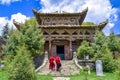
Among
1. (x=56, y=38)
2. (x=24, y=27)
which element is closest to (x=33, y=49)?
(x=24, y=27)

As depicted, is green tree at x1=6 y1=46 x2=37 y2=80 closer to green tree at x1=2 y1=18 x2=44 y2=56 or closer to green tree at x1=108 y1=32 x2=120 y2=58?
green tree at x1=2 y1=18 x2=44 y2=56

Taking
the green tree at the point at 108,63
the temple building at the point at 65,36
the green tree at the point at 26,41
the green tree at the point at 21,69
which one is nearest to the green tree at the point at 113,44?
the temple building at the point at 65,36

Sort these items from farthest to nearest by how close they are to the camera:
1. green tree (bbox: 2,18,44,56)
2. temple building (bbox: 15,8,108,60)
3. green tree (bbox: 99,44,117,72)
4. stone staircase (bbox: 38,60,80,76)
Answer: temple building (bbox: 15,8,108,60)
green tree (bbox: 2,18,44,56)
green tree (bbox: 99,44,117,72)
stone staircase (bbox: 38,60,80,76)

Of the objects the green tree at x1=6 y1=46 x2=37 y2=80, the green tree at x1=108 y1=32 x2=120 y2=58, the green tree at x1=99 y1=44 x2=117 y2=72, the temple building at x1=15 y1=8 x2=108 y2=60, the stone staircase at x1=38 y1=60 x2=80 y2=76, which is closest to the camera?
the green tree at x1=6 y1=46 x2=37 y2=80

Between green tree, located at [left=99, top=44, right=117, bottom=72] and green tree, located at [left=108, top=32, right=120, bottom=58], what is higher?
green tree, located at [left=108, top=32, right=120, bottom=58]

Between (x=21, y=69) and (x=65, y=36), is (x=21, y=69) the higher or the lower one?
the lower one

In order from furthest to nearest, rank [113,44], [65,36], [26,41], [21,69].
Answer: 1. [65,36]
2. [113,44]
3. [26,41]
4. [21,69]

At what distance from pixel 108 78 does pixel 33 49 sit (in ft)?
29.4

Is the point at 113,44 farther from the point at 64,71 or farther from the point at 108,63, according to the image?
the point at 64,71

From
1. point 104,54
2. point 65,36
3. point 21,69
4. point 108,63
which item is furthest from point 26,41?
point 21,69

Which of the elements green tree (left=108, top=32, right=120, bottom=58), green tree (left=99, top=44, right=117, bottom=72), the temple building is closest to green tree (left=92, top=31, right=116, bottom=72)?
green tree (left=99, top=44, right=117, bottom=72)

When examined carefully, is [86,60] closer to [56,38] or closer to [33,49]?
[33,49]

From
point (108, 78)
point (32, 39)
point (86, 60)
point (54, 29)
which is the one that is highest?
point (54, 29)

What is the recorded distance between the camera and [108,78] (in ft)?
60.0
